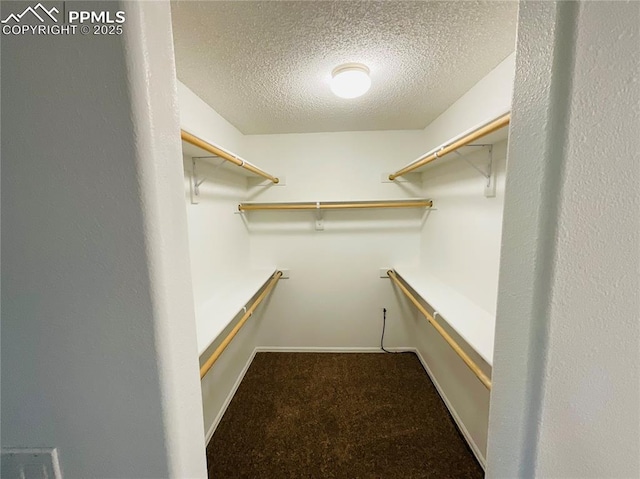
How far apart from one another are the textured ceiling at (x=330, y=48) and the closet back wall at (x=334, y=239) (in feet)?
2.16

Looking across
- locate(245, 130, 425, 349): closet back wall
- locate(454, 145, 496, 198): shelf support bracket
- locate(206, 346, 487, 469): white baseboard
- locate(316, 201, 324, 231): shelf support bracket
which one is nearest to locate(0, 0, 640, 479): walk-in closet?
locate(454, 145, 496, 198): shelf support bracket

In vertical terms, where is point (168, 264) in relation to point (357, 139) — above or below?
below

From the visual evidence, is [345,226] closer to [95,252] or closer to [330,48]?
[330,48]

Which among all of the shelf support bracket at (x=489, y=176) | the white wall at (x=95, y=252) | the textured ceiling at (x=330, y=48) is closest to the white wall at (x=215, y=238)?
the textured ceiling at (x=330, y=48)

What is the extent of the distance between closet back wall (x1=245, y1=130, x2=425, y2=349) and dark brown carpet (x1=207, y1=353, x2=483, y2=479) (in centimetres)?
39

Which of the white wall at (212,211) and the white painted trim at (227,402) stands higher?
the white wall at (212,211)

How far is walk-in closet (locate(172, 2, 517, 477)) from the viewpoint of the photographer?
1073 millimetres

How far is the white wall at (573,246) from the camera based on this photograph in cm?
45

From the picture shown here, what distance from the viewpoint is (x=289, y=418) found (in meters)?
1.81

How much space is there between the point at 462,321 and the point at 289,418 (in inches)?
52.9

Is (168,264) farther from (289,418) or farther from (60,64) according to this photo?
(289,418)

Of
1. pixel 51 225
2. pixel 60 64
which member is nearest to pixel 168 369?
pixel 51 225

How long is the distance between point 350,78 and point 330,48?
0.18m

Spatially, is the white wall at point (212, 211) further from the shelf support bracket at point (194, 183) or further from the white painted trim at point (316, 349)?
the white painted trim at point (316, 349)
